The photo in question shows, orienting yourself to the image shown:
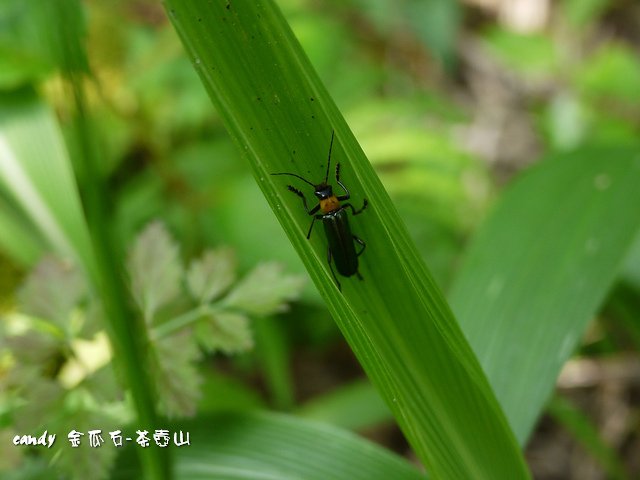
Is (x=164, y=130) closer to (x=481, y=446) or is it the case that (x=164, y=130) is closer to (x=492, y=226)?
(x=492, y=226)

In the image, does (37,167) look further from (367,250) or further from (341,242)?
(367,250)

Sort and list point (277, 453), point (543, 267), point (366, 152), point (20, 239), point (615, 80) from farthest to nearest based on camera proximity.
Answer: point (615, 80) < point (366, 152) < point (20, 239) < point (543, 267) < point (277, 453)

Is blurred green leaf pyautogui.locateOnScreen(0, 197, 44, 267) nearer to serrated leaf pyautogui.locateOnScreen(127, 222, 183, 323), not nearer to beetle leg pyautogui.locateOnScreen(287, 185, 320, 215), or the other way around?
serrated leaf pyautogui.locateOnScreen(127, 222, 183, 323)

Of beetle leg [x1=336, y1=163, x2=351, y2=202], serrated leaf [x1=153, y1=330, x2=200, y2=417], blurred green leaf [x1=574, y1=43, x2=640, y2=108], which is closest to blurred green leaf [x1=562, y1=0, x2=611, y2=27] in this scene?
blurred green leaf [x1=574, y1=43, x2=640, y2=108]

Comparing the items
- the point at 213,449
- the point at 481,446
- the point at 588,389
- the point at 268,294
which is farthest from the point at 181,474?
the point at 588,389

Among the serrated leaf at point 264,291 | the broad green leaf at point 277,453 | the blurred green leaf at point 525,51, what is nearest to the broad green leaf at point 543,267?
the broad green leaf at point 277,453

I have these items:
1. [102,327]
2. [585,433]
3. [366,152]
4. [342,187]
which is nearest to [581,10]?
[366,152]

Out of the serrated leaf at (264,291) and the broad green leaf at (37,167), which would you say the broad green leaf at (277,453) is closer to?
the serrated leaf at (264,291)
